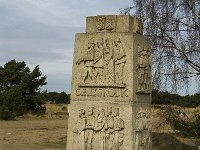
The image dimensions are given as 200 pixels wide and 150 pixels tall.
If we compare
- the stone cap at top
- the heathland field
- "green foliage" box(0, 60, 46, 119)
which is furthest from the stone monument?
"green foliage" box(0, 60, 46, 119)

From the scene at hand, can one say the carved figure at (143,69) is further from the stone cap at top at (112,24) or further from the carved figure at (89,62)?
the carved figure at (89,62)

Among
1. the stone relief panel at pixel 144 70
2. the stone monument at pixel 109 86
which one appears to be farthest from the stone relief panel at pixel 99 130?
the stone relief panel at pixel 144 70

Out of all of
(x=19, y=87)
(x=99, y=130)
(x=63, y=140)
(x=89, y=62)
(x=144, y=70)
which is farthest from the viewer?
(x=19, y=87)

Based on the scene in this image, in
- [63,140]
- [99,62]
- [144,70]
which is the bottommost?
[63,140]

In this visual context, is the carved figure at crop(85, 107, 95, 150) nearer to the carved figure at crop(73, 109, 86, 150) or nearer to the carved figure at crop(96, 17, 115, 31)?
the carved figure at crop(73, 109, 86, 150)

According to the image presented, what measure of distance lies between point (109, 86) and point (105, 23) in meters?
1.23

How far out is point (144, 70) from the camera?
387 inches

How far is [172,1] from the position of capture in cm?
1638

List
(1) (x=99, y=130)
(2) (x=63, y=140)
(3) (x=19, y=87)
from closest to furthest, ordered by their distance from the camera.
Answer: (1) (x=99, y=130)
(2) (x=63, y=140)
(3) (x=19, y=87)

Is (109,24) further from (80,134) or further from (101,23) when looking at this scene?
(80,134)

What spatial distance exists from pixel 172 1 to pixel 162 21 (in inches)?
28.3

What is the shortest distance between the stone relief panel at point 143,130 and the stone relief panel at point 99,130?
36 cm

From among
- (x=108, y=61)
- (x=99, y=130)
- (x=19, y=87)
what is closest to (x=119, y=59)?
(x=108, y=61)

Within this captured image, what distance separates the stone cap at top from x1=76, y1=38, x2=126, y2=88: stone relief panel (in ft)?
0.73
